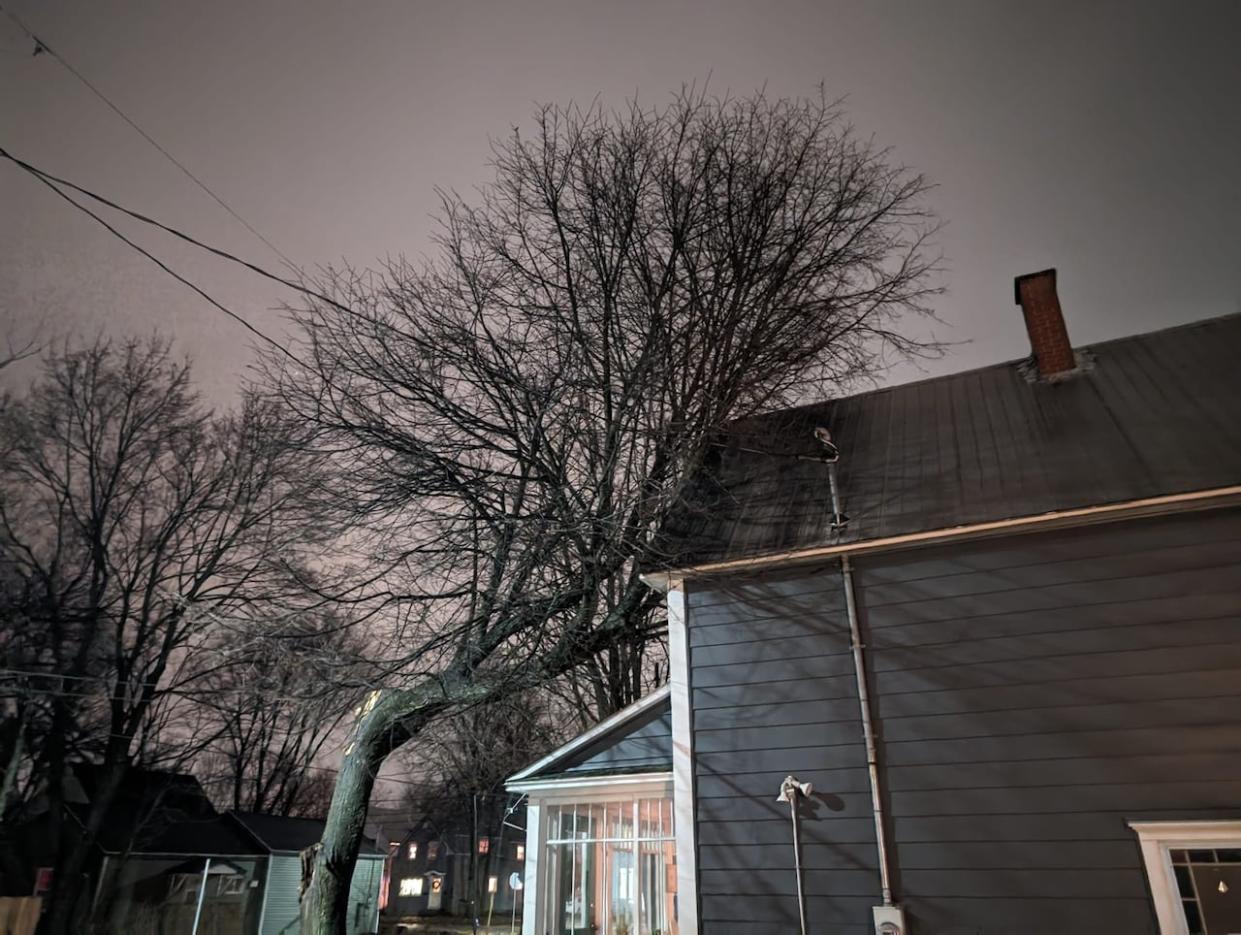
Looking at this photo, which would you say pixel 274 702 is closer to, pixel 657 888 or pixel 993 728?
pixel 657 888

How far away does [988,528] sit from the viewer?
8445 mm

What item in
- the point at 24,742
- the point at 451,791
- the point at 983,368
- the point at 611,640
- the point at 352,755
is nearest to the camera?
the point at 352,755

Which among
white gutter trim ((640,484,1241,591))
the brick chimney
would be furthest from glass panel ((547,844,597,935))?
the brick chimney

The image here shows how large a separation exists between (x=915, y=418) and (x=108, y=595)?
2097 cm

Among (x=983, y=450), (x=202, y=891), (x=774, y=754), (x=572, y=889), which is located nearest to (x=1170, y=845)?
(x=774, y=754)

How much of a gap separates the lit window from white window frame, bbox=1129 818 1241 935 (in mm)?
70680

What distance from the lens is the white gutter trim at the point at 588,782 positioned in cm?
1036

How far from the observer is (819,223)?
10703 mm

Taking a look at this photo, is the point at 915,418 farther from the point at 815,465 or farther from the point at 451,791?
the point at 451,791

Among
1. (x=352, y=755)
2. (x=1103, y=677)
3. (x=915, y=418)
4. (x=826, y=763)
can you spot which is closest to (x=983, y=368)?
(x=915, y=418)

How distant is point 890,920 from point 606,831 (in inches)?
179

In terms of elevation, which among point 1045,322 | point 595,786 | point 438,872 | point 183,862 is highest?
point 1045,322

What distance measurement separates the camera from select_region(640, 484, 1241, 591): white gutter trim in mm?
7699

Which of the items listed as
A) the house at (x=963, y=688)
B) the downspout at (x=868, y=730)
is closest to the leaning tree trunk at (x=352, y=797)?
the house at (x=963, y=688)
